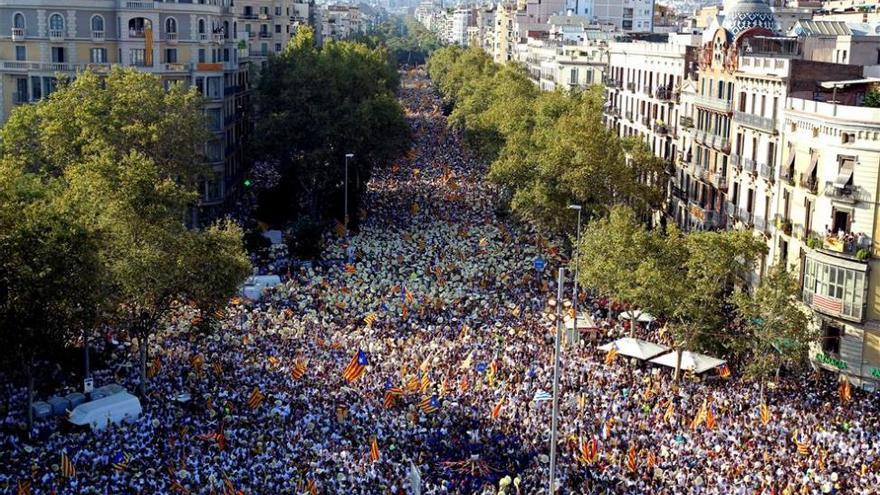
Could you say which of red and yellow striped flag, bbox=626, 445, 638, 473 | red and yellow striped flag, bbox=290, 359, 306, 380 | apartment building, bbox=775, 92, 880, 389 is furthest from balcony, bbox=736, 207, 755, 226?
red and yellow striped flag, bbox=290, 359, 306, 380

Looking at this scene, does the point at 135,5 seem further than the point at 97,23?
Yes

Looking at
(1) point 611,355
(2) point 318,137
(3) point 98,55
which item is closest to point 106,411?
(1) point 611,355

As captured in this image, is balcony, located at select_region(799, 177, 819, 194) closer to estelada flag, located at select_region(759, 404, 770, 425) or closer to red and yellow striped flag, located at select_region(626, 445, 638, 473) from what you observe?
estelada flag, located at select_region(759, 404, 770, 425)

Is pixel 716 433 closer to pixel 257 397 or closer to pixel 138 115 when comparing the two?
pixel 257 397

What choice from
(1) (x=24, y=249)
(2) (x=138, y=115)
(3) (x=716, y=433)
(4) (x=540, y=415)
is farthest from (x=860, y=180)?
(2) (x=138, y=115)

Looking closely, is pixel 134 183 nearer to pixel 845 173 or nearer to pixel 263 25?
pixel 845 173

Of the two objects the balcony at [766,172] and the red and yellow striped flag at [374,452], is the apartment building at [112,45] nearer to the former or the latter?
the balcony at [766,172]
